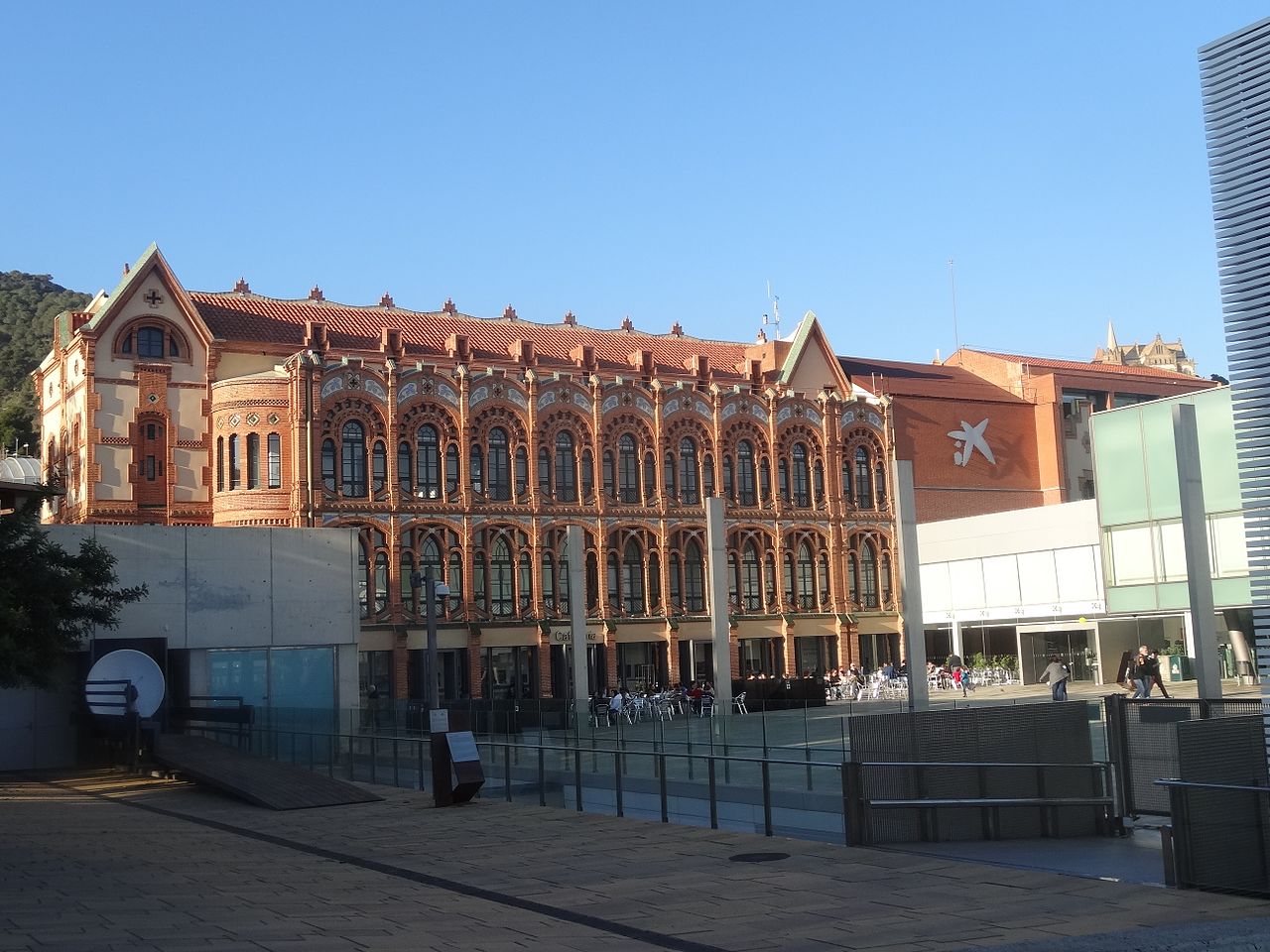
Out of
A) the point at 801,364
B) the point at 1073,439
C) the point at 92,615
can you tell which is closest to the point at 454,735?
the point at 92,615

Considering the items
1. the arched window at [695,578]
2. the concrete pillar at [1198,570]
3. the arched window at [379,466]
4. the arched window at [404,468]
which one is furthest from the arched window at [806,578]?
the concrete pillar at [1198,570]

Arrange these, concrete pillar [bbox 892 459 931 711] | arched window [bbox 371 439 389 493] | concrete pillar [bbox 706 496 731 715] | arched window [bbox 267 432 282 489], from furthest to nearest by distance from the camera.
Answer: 1. arched window [bbox 371 439 389 493]
2. arched window [bbox 267 432 282 489]
3. concrete pillar [bbox 706 496 731 715]
4. concrete pillar [bbox 892 459 931 711]

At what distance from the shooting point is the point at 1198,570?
2125cm

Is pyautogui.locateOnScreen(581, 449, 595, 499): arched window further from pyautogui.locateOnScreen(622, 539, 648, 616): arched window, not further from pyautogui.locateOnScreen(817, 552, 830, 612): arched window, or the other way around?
pyautogui.locateOnScreen(817, 552, 830, 612): arched window

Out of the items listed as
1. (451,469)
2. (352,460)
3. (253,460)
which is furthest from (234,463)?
(451,469)

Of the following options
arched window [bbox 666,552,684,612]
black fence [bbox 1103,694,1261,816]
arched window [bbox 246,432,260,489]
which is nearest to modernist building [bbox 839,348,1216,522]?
arched window [bbox 666,552,684,612]

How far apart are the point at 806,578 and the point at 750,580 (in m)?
3.11

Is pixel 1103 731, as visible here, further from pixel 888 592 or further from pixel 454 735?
pixel 888 592

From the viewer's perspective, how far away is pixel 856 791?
15.8 metres

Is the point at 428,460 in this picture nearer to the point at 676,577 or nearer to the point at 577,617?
the point at 676,577

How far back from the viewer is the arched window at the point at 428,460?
176 feet

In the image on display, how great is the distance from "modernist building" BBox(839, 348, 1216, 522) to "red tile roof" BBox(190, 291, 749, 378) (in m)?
9.30

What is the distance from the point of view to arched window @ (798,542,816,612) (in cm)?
6212

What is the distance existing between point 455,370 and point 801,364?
19.5 meters
